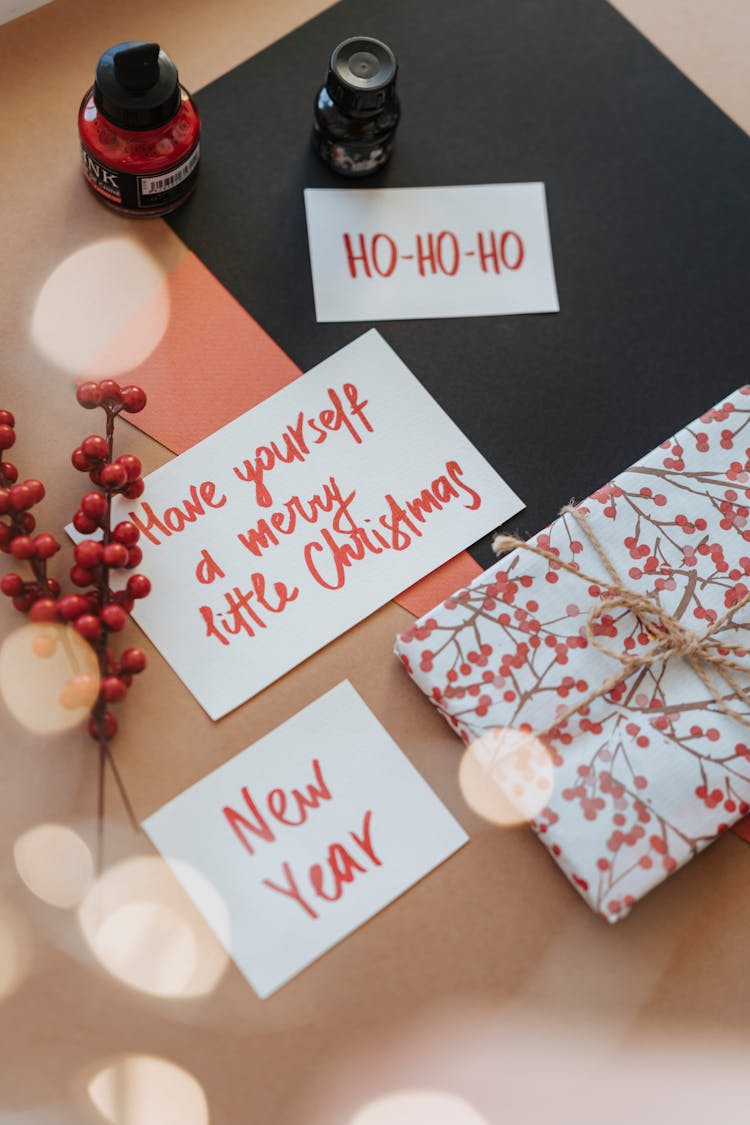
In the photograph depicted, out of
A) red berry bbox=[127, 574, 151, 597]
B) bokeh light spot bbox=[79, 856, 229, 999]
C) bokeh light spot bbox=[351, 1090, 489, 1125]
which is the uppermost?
red berry bbox=[127, 574, 151, 597]

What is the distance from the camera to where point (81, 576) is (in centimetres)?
73

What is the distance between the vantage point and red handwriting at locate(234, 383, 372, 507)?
0.80m

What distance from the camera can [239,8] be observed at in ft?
2.89

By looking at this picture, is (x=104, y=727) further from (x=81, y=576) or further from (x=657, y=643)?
(x=657, y=643)

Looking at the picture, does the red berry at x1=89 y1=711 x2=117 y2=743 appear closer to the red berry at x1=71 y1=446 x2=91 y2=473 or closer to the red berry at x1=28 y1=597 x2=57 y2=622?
the red berry at x1=28 y1=597 x2=57 y2=622

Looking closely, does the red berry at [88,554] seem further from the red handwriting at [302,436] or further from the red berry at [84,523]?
the red handwriting at [302,436]

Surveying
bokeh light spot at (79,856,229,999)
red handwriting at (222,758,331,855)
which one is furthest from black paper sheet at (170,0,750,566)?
bokeh light spot at (79,856,229,999)

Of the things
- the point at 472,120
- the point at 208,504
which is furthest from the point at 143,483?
the point at 472,120

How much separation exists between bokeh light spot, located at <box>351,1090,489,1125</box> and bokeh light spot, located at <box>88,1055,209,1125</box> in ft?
0.37

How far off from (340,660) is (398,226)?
369mm

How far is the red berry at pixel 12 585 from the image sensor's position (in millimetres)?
722

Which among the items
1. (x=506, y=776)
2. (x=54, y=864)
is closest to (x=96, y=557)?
(x=54, y=864)

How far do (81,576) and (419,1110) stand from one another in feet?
1.45

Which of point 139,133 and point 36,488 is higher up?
point 139,133
